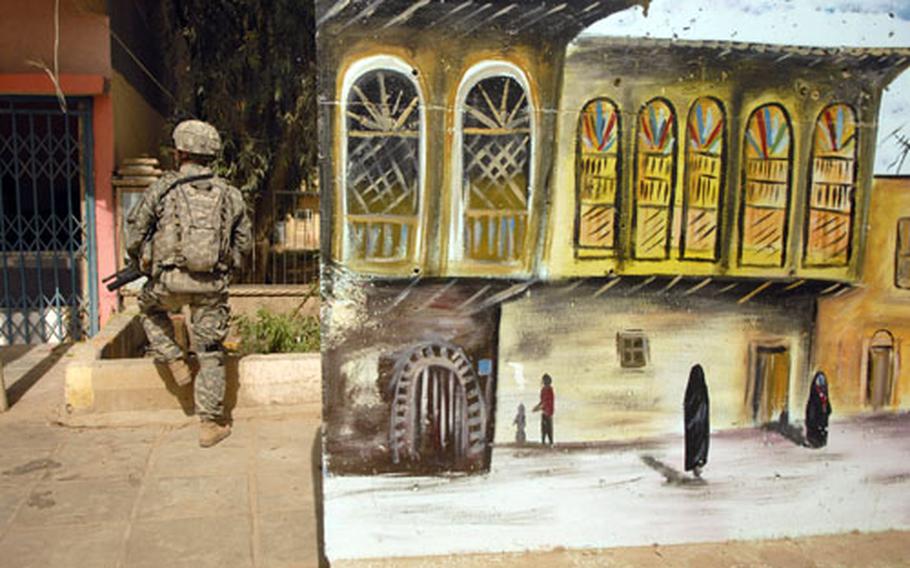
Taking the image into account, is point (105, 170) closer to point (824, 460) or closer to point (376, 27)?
Result: point (376, 27)

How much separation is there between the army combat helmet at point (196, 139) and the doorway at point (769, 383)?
3292mm

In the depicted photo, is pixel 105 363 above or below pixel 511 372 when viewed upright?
below

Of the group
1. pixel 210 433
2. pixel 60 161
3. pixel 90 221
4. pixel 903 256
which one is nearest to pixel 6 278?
pixel 90 221

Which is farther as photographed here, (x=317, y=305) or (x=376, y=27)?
(x=317, y=305)

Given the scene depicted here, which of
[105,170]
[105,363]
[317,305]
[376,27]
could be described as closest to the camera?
[376,27]

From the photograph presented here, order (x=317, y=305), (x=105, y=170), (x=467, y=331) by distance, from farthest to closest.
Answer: (x=317, y=305) → (x=105, y=170) → (x=467, y=331)

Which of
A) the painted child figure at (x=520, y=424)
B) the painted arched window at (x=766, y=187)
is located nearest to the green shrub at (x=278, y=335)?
the painted child figure at (x=520, y=424)

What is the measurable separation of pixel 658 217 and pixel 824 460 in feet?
4.33

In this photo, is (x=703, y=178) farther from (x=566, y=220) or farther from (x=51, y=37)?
(x=51, y=37)

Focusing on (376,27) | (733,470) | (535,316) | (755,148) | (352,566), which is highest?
(376,27)

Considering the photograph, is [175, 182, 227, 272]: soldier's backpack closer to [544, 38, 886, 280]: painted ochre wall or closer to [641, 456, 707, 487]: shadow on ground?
[544, 38, 886, 280]: painted ochre wall

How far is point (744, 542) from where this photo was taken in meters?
3.36

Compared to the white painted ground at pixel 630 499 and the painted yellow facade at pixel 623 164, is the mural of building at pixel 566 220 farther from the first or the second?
the white painted ground at pixel 630 499

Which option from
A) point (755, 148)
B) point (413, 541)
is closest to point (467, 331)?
point (413, 541)
